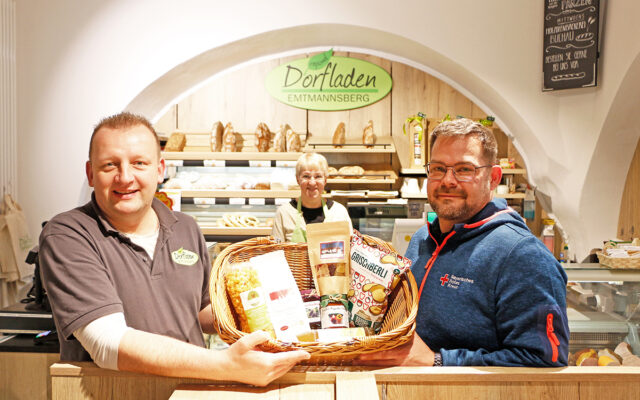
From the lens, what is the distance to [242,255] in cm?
135

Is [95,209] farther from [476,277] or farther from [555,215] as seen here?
[555,215]

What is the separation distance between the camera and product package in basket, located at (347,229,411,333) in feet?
4.10

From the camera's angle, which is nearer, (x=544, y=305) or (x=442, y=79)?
(x=544, y=305)

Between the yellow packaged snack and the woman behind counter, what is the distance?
2.26m

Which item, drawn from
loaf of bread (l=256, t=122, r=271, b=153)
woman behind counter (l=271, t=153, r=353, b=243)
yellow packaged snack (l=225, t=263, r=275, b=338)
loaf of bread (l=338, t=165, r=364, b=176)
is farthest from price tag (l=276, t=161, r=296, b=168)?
yellow packaged snack (l=225, t=263, r=275, b=338)

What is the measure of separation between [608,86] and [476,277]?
3.21 meters

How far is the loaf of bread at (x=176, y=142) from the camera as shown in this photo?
17.0ft

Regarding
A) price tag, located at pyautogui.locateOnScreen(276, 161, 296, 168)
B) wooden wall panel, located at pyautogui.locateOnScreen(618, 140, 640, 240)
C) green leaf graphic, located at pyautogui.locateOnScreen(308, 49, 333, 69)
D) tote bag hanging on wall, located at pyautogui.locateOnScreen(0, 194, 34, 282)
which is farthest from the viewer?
green leaf graphic, located at pyautogui.locateOnScreen(308, 49, 333, 69)

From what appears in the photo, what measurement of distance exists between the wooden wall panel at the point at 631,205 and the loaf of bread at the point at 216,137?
12.5 ft

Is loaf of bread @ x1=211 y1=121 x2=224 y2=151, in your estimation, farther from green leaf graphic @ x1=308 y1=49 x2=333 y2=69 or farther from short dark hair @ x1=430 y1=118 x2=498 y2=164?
short dark hair @ x1=430 y1=118 x2=498 y2=164

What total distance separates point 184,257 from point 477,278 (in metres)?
0.81

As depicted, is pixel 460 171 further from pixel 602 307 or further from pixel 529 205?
pixel 529 205

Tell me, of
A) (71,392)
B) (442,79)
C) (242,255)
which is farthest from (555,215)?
(71,392)

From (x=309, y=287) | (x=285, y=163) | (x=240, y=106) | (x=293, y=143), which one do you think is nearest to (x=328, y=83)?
(x=293, y=143)
